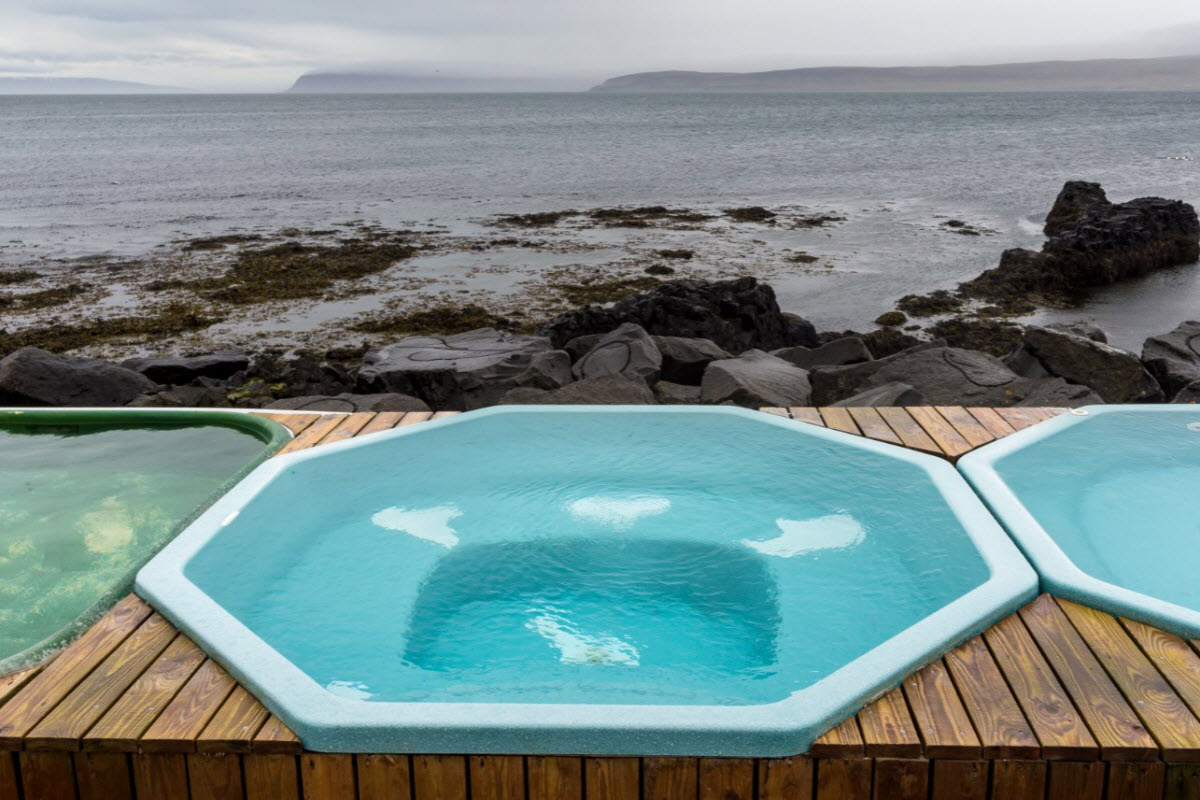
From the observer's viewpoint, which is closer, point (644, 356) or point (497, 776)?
point (497, 776)

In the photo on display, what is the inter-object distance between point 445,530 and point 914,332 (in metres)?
8.40

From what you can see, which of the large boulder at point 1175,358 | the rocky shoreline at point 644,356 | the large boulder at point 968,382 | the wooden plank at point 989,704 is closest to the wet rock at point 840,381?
the rocky shoreline at point 644,356

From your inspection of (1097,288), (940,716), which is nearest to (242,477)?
(940,716)

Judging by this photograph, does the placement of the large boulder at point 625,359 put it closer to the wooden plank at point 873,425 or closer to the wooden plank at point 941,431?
the wooden plank at point 873,425

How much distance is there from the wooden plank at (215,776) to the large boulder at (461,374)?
5.23 meters

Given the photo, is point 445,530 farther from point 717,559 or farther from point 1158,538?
point 1158,538

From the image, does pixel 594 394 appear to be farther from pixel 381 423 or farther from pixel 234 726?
pixel 234 726

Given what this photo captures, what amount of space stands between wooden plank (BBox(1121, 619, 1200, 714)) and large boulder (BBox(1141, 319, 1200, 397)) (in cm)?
544

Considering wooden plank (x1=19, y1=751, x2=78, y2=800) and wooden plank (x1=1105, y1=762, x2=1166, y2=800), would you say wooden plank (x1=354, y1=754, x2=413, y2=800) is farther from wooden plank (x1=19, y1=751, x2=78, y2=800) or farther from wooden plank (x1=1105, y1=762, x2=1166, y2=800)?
wooden plank (x1=1105, y1=762, x2=1166, y2=800)

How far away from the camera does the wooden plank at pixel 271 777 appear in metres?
2.57

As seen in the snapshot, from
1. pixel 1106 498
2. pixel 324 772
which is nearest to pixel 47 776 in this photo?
pixel 324 772

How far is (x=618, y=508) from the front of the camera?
4980mm

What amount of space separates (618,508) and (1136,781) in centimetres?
283

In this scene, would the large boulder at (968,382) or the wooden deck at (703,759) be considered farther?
Answer: the large boulder at (968,382)
